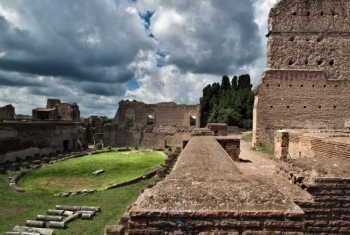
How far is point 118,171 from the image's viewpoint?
56.5 ft

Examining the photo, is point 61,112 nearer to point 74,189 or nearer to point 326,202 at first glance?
point 74,189

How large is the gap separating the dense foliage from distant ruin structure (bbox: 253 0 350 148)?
22.2 m

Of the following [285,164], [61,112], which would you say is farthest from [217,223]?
[61,112]

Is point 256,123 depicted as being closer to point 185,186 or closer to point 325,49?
point 325,49

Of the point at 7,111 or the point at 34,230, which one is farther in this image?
the point at 7,111

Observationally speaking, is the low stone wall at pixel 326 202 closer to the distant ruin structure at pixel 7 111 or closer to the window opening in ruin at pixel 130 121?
the window opening in ruin at pixel 130 121

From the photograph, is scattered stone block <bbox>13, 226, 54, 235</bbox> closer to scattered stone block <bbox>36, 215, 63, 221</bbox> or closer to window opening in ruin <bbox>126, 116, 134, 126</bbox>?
scattered stone block <bbox>36, 215, 63, 221</bbox>

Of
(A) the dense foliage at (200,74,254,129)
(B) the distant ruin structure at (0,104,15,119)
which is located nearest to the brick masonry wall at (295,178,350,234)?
(A) the dense foliage at (200,74,254,129)

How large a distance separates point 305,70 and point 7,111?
38.1 metres

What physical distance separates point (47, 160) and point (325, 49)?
20005 mm

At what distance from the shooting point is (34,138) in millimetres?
25344

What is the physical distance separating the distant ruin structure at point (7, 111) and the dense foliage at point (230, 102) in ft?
93.3

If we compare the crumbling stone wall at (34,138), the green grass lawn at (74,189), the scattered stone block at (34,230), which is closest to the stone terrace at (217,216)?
the green grass lawn at (74,189)

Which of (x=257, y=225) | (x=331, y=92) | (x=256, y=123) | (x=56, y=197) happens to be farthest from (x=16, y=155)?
(x=257, y=225)
